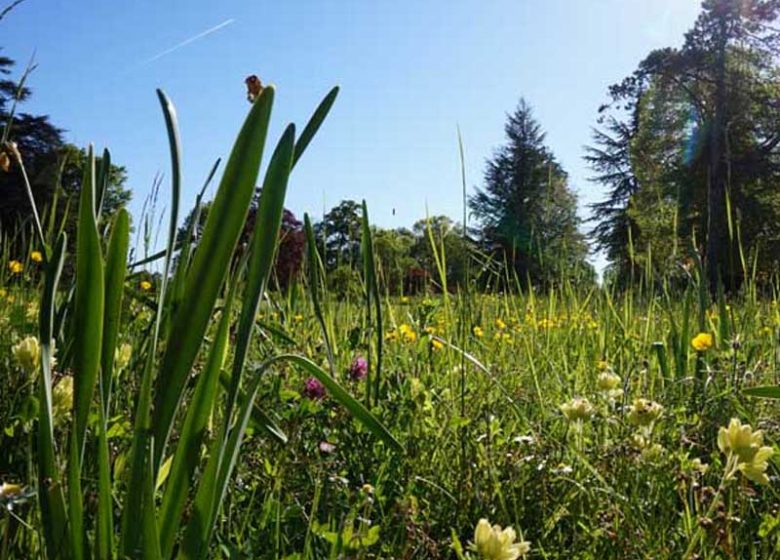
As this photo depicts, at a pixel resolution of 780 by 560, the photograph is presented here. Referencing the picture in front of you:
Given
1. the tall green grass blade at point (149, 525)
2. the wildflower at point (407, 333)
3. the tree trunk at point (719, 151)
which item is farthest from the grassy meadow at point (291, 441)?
the tree trunk at point (719, 151)

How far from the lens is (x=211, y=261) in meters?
0.50

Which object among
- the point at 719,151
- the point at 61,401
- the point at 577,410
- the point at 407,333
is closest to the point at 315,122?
the point at 61,401

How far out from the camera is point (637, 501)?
2.71 feet

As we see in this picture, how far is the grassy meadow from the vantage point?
504mm

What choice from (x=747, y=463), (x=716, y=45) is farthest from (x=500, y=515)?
(x=716, y=45)

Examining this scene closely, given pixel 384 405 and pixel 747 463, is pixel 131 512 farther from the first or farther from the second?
pixel 384 405

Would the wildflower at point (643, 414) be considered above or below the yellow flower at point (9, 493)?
below

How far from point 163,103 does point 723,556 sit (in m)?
0.88

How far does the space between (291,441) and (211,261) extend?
1.66 feet

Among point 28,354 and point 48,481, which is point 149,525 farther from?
point 28,354

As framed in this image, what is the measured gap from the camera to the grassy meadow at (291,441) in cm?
50

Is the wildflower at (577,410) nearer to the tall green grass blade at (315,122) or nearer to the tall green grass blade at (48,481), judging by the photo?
the tall green grass blade at (315,122)

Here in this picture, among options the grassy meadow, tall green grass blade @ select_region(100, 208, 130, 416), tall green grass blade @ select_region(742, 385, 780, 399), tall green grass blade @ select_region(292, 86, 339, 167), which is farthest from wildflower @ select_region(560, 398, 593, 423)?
tall green grass blade @ select_region(100, 208, 130, 416)

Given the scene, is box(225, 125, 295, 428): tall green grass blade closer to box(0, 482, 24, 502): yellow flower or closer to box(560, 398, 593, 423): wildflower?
box(0, 482, 24, 502): yellow flower
